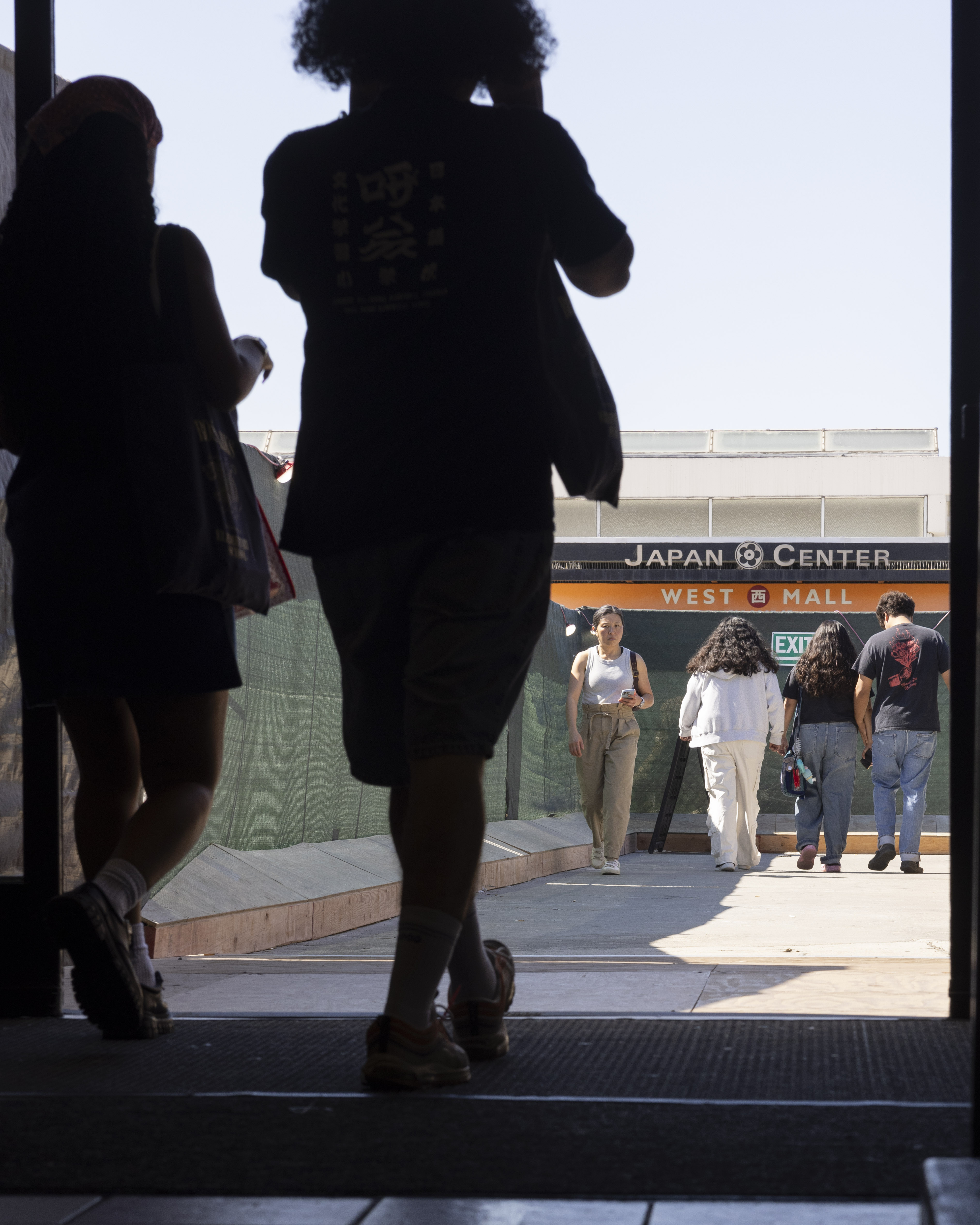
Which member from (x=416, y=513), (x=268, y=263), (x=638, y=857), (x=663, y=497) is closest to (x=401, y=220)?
(x=268, y=263)

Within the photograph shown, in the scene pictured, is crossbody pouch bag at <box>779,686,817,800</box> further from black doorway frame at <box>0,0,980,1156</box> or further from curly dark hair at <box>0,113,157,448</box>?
curly dark hair at <box>0,113,157,448</box>

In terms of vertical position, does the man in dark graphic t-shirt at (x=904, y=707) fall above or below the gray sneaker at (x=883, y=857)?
above

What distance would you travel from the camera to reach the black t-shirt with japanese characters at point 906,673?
931 cm

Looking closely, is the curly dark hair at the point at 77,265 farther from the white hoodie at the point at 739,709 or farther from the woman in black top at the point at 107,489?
the white hoodie at the point at 739,709

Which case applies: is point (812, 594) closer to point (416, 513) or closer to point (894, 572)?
point (894, 572)

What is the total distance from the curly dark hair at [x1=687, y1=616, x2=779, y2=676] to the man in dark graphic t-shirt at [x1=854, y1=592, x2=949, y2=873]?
28.2 inches

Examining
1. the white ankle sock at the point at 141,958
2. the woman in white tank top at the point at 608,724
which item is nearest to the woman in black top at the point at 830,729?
the woman in white tank top at the point at 608,724

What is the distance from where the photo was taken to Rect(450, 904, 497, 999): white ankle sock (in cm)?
238

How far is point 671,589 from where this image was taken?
19.5m

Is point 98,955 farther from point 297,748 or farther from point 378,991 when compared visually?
point 297,748

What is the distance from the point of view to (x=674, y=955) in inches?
191

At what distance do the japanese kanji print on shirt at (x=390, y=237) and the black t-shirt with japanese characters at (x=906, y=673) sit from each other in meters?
7.63

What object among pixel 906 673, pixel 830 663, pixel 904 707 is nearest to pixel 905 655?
pixel 906 673

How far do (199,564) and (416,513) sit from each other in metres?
0.46
